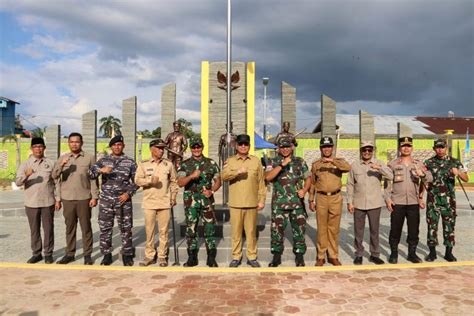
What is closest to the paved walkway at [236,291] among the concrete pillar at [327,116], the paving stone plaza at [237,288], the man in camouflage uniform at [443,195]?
the paving stone plaza at [237,288]

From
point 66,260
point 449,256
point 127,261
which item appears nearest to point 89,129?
point 66,260

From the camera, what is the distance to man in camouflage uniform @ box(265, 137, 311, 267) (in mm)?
4098

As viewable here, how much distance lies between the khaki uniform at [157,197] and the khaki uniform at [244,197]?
768 mm

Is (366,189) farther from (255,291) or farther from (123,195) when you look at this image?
(123,195)

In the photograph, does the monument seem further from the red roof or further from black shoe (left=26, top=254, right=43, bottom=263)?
the red roof

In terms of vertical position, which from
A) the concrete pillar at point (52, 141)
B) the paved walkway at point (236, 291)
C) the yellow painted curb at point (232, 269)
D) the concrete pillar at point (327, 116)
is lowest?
the paved walkway at point (236, 291)

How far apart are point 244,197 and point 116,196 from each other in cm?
163

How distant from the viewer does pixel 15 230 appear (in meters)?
6.49

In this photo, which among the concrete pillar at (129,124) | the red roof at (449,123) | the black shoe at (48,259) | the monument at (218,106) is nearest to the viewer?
the black shoe at (48,259)

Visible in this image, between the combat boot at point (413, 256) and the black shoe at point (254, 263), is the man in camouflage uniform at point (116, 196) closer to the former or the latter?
the black shoe at point (254, 263)

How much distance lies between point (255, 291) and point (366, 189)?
1986mm

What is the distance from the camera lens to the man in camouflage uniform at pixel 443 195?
439 cm

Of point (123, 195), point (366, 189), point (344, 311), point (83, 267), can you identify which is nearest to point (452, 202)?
point (366, 189)

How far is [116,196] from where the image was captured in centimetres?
416
